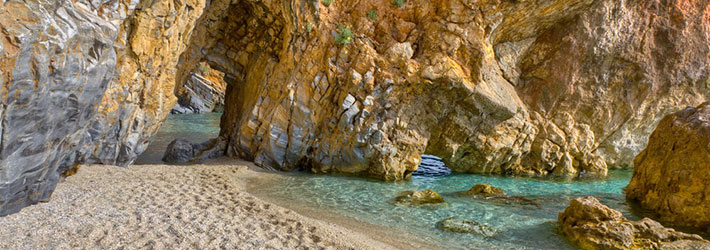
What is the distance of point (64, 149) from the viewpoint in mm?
8062

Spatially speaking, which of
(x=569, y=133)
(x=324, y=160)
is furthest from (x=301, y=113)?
(x=569, y=133)

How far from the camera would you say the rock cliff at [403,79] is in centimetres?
1090

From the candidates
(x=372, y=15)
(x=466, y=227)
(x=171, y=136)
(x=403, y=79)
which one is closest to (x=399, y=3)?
(x=372, y=15)

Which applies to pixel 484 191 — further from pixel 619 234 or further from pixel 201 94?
pixel 201 94

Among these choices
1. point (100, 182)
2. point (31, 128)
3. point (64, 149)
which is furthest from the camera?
point (100, 182)

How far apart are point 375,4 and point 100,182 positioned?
35.7 ft

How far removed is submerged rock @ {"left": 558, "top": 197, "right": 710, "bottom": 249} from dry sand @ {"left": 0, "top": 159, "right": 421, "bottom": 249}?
11.3 feet

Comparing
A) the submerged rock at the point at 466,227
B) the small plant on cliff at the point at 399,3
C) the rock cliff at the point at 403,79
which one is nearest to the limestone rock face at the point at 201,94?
the rock cliff at the point at 403,79

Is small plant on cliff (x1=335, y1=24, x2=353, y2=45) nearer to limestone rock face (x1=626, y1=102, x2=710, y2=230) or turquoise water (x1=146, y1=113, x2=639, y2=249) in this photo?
turquoise water (x1=146, y1=113, x2=639, y2=249)

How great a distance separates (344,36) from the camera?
14008mm

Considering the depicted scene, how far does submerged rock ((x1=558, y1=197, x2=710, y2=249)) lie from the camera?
7023mm

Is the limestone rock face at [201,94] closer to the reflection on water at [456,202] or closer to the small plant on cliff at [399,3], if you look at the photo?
the small plant on cliff at [399,3]

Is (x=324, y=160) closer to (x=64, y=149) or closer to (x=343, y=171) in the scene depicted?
(x=343, y=171)

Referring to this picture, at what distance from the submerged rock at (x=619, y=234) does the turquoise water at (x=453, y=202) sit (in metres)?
0.48
